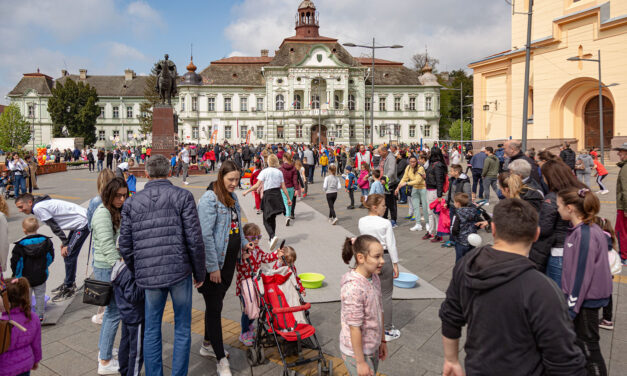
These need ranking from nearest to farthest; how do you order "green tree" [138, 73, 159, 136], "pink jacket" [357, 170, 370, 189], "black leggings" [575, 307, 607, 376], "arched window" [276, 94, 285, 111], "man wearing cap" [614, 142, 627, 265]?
"black leggings" [575, 307, 607, 376]
"man wearing cap" [614, 142, 627, 265]
"pink jacket" [357, 170, 370, 189]
"arched window" [276, 94, 285, 111]
"green tree" [138, 73, 159, 136]

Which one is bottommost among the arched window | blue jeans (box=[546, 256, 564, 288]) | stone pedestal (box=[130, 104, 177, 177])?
blue jeans (box=[546, 256, 564, 288])

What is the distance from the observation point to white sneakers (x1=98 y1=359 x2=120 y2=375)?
13.7 ft

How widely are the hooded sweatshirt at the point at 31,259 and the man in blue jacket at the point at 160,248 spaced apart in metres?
2.29

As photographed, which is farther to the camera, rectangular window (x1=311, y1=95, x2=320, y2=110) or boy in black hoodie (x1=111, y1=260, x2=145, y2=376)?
rectangular window (x1=311, y1=95, x2=320, y2=110)

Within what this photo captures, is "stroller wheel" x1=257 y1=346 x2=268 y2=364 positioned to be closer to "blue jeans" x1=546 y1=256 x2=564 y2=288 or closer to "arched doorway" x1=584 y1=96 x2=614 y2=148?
"blue jeans" x1=546 y1=256 x2=564 y2=288

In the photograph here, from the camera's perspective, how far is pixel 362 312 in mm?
3098

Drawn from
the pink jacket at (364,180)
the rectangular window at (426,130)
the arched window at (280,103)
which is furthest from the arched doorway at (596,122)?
the arched window at (280,103)

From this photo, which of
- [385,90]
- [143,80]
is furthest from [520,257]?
[143,80]

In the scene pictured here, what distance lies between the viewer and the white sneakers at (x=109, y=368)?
4172 mm

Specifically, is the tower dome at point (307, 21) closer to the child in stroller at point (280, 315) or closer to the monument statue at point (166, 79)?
the monument statue at point (166, 79)

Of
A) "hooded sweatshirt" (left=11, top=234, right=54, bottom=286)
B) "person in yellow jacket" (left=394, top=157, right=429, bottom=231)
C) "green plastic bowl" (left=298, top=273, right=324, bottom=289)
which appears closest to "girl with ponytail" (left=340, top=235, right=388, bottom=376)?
"green plastic bowl" (left=298, top=273, right=324, bottom=289)

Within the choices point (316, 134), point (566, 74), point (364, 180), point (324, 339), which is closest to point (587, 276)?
point (324, 339)

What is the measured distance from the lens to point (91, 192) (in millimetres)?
19125

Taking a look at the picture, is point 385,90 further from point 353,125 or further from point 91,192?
point 91,192
